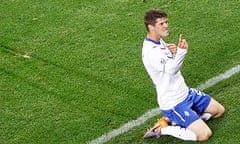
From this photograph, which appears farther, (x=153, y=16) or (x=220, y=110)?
(x=220, y=110)

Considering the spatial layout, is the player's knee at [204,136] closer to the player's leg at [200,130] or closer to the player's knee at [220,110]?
the player's leg at [200,130]

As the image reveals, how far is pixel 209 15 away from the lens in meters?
9.07

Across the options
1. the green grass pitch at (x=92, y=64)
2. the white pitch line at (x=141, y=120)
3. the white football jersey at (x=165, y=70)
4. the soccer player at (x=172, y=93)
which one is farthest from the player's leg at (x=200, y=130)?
the white pitch line at (x=141, y=120)

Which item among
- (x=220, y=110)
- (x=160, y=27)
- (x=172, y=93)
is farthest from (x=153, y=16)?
(x=220, y=110)

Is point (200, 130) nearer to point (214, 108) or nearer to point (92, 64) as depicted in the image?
point (214, 108)

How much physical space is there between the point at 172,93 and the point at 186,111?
24 cm

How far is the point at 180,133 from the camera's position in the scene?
6523mm

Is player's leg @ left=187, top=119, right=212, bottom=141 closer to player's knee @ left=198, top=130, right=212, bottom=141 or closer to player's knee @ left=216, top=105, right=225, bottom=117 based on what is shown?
player's knee @ left=198, top=130, right=212, bottom=141

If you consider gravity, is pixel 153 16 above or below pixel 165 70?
above

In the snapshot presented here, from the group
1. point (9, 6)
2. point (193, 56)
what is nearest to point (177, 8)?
point (193, 56)

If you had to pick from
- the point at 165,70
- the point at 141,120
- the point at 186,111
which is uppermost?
the point at 165,70

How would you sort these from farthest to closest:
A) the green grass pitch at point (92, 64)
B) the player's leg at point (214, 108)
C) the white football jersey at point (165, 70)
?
the green grass pitch at point (92, 64) < the player's leg at point (214, 108) < the white football jersey at point (165, 70)

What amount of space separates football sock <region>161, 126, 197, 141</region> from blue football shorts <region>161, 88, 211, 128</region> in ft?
0.22

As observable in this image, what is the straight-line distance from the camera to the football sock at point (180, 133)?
6.50 meters
